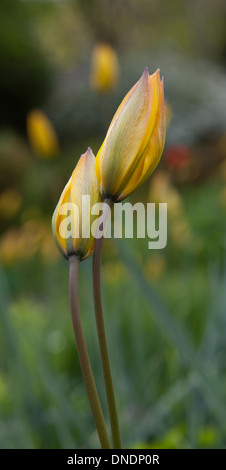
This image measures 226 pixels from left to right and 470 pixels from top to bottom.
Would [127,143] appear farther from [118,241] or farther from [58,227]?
[118,241]

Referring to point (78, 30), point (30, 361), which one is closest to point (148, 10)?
point (78, 30)

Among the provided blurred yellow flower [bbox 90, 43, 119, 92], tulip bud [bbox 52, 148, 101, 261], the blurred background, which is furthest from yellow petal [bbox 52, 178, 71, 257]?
blurred yellow flower [bbox 90, 43, 119, 92]

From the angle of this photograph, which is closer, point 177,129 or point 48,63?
point 177,129

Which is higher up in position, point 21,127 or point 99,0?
point 99,0

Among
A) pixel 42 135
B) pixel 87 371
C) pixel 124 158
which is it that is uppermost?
pixel 42 135

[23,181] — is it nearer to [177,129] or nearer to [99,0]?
[177,129]

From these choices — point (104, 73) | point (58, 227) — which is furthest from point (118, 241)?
point (104, 73)
